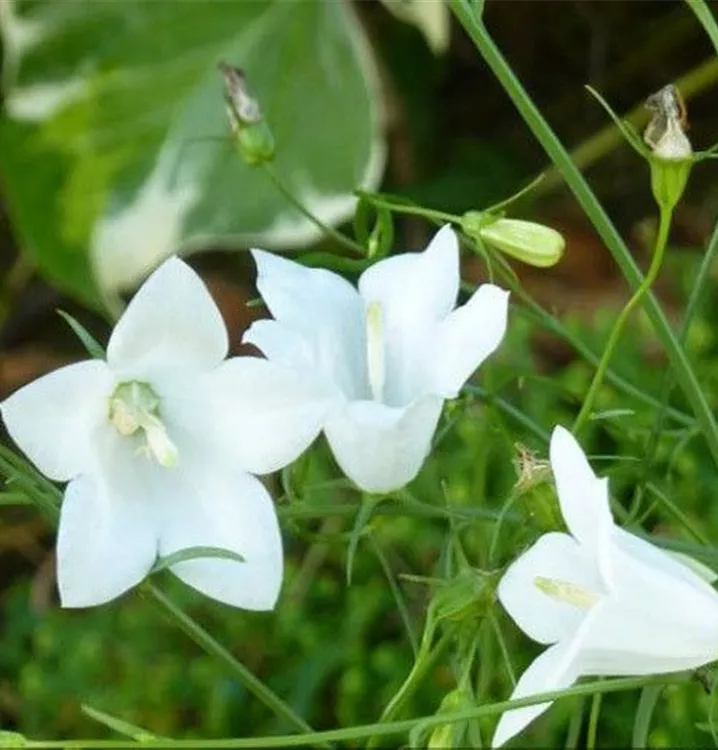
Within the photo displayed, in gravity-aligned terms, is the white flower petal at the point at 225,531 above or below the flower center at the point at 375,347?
below

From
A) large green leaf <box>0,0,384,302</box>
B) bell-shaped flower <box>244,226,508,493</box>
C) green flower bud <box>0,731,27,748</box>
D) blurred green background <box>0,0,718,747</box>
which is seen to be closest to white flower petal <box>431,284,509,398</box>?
bell-shaped flower <box>244,226,508,493</box>

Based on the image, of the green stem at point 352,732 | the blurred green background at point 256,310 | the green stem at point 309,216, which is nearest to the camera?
the green stem at point 352,732

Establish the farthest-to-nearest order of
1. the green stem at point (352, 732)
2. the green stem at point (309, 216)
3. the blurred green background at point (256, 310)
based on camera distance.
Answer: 1. the blurred green background at point (256, 310)
2. the green stem at point (309, 216)
3. the green stem at point (352, 732)

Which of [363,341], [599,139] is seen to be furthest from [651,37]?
[363,341]

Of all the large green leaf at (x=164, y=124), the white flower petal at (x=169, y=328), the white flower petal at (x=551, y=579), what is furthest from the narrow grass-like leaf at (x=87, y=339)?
the large green leaf at (x=164, y=124)

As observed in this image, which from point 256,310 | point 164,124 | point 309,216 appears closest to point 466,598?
point 309,216

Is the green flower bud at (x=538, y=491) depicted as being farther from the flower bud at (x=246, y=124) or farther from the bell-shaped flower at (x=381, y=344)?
the flower bud at (x=246, y=124)

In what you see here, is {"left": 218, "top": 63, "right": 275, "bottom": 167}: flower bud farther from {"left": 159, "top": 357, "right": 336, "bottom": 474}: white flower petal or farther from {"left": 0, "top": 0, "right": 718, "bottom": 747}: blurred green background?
{"left": 0, "top": 0, "right": 718, "bottom": 747}: blurred green background
